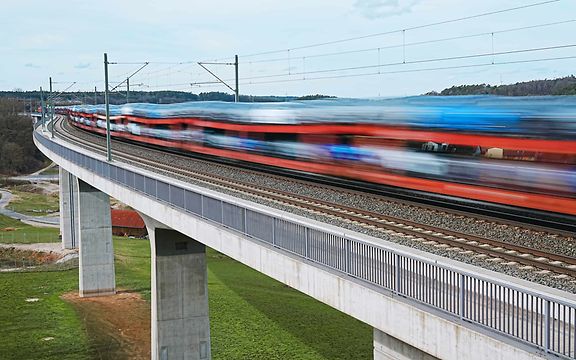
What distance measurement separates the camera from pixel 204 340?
29500 mm

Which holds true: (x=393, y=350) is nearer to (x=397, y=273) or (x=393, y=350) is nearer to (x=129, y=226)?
(x=397, y=273)

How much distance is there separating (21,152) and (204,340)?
382 ft

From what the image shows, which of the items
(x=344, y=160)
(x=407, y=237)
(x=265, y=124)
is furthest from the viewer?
(x=265, y=124)

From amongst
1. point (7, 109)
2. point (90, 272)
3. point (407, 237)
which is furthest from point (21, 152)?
point (407, 237)

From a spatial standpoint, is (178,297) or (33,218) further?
(33,218)

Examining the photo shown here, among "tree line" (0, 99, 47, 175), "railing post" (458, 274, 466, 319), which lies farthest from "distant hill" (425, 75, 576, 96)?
"tree line" (0, 99, 47, 175)

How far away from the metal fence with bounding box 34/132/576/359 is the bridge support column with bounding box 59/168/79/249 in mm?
50359

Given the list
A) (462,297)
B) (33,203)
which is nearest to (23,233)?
(33,203)

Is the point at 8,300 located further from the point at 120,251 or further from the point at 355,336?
the point at 355,336

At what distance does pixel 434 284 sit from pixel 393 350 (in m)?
1.91

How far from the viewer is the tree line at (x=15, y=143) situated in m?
131

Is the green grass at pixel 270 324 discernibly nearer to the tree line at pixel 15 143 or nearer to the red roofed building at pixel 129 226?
the red roofed building at pixel 129 226

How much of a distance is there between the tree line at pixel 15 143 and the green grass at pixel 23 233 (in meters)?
49.8

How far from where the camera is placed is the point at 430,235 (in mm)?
15375
